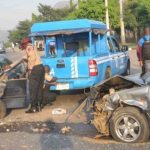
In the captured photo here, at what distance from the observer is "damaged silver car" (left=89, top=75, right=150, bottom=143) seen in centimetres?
808

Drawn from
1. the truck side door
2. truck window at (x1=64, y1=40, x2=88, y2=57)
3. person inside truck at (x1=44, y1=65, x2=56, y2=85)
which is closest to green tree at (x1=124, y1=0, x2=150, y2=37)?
the truck side door

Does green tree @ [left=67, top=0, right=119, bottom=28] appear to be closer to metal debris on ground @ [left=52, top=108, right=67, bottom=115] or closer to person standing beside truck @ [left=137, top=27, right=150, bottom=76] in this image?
person standing beside truck @ [left=137, top=27, right=150, bottom=76]

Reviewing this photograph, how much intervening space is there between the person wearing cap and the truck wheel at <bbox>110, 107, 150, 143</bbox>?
4.02 meters

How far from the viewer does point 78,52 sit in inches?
589

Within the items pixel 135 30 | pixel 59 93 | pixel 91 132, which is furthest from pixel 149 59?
pixel 135 30

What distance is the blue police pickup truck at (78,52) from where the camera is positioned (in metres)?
13.4

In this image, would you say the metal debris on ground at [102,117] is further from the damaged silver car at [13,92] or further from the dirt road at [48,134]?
the damaged silver car at [13,92]

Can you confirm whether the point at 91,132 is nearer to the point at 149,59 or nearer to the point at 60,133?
the point at 60,133

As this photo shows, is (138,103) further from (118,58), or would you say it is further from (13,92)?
(118,58)

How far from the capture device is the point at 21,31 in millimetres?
124062

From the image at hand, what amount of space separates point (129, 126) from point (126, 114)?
0.19m

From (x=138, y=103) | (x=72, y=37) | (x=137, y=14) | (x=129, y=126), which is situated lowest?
(x=129, y=126)

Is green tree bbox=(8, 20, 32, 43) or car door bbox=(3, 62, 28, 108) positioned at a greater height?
green tree bbox=(8, 20, 32, 43)

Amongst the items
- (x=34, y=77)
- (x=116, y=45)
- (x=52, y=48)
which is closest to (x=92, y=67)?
(x=34, y=77)
